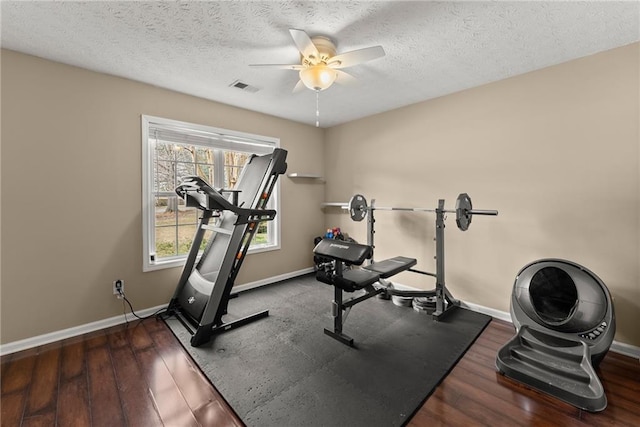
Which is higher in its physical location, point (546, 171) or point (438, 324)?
point (546, 171)

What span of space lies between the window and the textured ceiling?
58 cm

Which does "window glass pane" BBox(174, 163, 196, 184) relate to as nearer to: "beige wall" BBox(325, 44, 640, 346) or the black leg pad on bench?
the black leg pad on bench

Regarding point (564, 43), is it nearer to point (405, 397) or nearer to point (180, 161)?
point (405, 397)

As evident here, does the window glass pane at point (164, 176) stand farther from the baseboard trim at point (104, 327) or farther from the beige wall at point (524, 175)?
the beige wall at point (524, 175)

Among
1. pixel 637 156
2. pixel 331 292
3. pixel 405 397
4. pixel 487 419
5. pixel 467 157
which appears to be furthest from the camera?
pixel 331 292

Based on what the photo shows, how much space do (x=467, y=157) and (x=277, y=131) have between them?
2625mm

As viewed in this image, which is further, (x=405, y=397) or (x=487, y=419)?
(x=405, y=397)

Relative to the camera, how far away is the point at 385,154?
386 cm

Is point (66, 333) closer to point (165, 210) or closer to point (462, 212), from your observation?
point (165, 210)

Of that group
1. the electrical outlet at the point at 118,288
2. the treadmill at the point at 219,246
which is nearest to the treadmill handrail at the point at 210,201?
the treadmill at the point at 219,246

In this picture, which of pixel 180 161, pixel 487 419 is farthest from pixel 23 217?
pixel 487 419

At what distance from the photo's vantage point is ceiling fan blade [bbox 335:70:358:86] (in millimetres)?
2295

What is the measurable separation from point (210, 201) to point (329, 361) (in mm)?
1679

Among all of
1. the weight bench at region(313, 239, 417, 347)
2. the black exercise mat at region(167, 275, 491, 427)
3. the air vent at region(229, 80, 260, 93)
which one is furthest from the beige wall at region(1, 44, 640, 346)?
the weight bench at region(313, 239, 417, 347)
